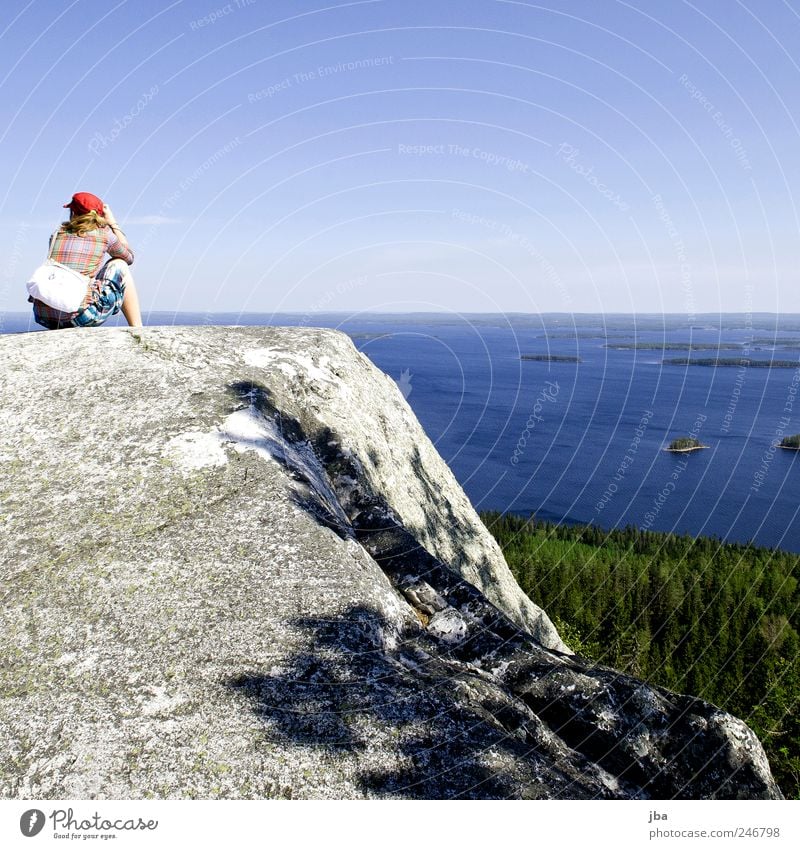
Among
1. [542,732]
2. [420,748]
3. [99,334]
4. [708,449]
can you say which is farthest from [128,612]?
[708,449]

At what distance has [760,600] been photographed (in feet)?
173

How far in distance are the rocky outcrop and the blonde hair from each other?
232 cm

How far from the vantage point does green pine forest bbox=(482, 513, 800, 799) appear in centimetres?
3650

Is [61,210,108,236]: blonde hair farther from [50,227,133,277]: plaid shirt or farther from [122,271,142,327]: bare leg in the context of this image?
[122,271,142,327]: bare leg

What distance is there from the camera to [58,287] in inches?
360

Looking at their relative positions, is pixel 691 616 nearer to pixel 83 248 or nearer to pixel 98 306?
pixel 98 306

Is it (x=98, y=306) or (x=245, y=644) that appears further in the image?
(x=98, y=306)

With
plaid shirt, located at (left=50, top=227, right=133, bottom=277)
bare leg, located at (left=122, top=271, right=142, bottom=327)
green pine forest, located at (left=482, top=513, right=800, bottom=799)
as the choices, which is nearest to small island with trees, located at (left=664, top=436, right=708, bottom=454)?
green pine forest, located at (left=482, top=513, right=800, bottom=799)

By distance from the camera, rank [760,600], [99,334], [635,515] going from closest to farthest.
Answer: [99,334]
[760,600]
[635,515]

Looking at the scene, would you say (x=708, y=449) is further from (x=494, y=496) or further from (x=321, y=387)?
(x=321, y=387)

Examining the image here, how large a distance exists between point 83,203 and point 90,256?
0.78 metres

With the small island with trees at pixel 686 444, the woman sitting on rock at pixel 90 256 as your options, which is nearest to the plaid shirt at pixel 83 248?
the woman sitting on rock at pixel 90 256

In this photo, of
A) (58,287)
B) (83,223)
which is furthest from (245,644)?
(83,223)

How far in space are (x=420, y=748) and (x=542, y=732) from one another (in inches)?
44.4
